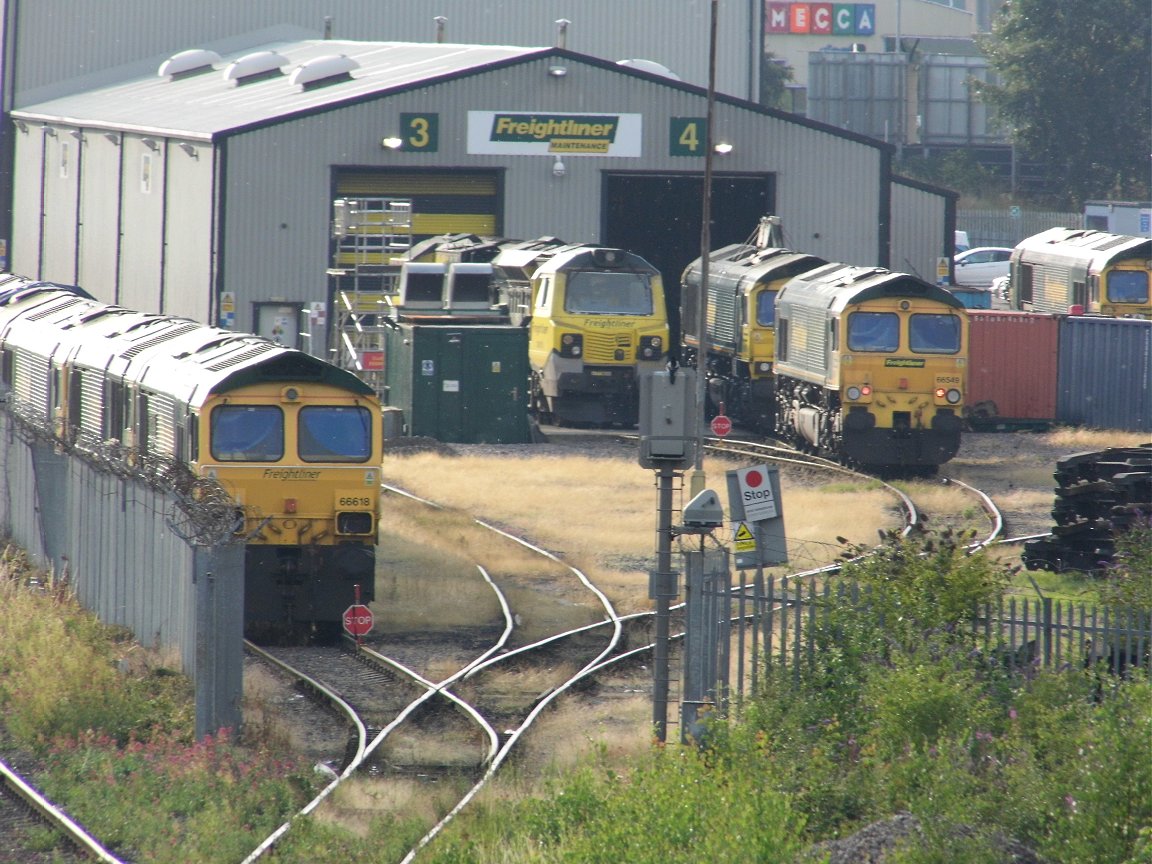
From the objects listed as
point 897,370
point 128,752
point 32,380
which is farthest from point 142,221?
point 128,752

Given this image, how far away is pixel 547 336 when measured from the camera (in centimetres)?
3322

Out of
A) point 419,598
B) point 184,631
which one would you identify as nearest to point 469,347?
point 419,598

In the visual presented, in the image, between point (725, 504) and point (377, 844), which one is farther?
point (725, 504)

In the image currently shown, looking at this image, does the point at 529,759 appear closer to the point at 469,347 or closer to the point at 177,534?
the point at 177,534

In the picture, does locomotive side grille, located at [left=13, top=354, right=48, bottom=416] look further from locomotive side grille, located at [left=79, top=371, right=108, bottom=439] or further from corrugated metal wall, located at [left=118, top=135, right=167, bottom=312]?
corrugated metal wall, located at [left=118, top=135, right=167, bottom=312]

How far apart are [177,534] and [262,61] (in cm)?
3130

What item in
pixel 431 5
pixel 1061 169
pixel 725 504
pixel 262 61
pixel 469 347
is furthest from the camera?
pixel 1061 169

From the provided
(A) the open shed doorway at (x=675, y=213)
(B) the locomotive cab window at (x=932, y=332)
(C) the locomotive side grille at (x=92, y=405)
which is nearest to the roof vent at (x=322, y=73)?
(A) the open shed doorway at (x=675, y=213)

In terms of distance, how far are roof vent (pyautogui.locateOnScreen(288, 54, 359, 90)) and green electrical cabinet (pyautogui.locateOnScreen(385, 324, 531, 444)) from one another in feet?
34.3

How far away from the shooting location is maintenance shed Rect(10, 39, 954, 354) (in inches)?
1453

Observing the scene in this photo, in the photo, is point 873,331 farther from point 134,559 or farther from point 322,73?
point 322,73

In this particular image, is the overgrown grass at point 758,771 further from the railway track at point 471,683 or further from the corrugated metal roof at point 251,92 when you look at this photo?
the corrugated metal roof at point 251,92

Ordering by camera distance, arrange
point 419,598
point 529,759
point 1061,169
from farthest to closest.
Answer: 1. point 1061,169
2. point 419,598
3. point 529,759

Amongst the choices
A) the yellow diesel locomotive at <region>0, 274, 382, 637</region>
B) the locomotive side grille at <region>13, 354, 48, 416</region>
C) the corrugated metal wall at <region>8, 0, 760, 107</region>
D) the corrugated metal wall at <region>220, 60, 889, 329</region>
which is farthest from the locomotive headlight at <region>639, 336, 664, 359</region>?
the corrugated metal wall at <region>8, 0, 760, 107</region>
